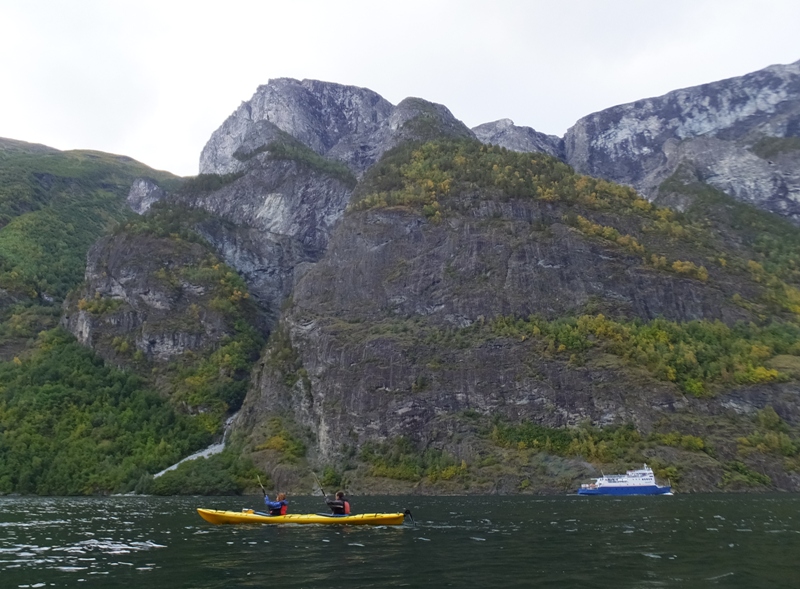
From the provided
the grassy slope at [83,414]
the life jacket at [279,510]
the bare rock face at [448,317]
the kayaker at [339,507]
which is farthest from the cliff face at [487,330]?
the life jacket at [279,510]

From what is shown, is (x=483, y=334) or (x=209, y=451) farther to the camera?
(x=209, y=451)

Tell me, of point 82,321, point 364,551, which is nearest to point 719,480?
point 364,551

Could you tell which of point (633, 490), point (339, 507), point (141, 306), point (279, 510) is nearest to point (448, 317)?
point (633, 490)

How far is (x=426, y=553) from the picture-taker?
3048 cm

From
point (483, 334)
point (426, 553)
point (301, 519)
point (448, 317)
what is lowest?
point (301, 519)

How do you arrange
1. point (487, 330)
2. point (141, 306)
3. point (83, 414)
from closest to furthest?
point (487, 330)
point (83, 414)
point (141, 306)

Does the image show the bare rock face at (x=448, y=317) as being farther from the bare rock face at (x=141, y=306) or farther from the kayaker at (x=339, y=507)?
the kayaker at (x=339, y=507)

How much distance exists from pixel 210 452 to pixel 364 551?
94.7 meters

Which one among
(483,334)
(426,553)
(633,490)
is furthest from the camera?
(483,334)

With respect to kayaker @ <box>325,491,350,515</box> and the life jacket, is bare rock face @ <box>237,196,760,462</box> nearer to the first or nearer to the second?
kayaker @ <box>325,491,350,515</box>

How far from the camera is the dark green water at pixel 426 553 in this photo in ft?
76.7

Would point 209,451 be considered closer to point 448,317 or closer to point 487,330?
point 448,317

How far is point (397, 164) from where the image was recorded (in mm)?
176000

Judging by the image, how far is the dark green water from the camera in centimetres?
2339
